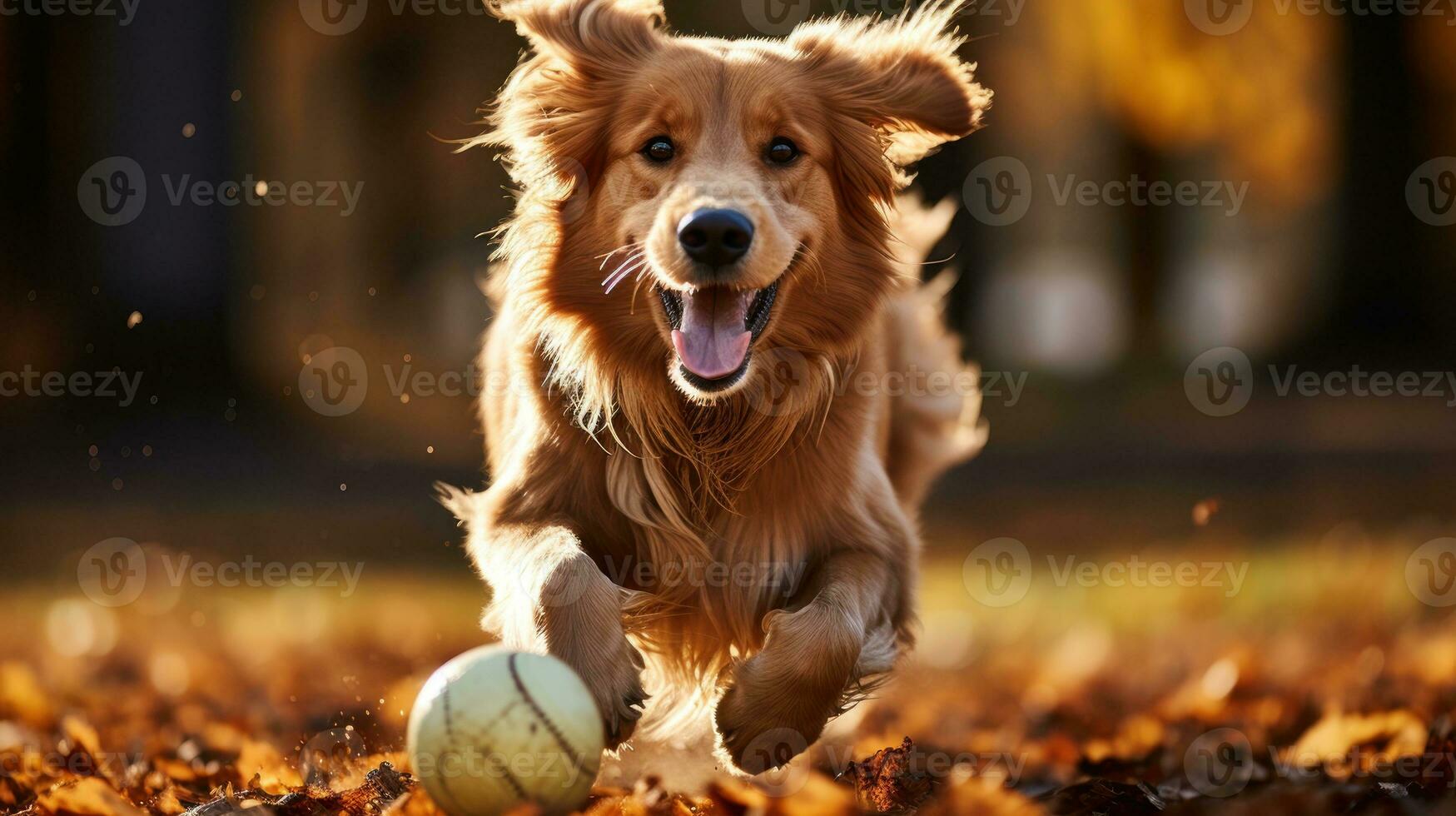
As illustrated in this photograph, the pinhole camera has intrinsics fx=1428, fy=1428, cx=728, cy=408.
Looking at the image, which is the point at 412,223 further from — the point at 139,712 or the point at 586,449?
the point at 586,449

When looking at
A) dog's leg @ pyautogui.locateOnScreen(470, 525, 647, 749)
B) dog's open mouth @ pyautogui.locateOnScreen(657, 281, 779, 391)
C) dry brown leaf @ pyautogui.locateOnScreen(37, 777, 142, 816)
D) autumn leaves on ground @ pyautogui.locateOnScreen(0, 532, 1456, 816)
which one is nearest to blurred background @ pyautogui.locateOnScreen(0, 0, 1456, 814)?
autumn leaves on ground @ pyautogui.locateOnScreen(0, 532, 1456, 816)

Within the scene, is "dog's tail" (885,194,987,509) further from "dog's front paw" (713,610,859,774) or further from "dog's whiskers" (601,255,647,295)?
"dog's front paw" (713,610,859,774)

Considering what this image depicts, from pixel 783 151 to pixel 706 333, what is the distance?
55 cm

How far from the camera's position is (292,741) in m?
4.05

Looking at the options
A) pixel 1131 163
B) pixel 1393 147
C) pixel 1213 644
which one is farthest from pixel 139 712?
pixel 1393 147

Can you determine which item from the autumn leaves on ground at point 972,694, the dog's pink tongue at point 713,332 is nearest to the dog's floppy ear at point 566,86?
the dog's pink tongue at point 713,332

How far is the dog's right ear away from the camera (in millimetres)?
3742

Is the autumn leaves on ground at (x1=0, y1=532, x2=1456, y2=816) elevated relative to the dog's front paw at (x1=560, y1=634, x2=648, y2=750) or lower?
lower

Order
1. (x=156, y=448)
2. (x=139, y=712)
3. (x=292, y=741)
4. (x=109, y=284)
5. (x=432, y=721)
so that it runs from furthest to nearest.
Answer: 1. (x=109, y=284)
2. (x=156, y=448)
3. (x=139, y=712)
4. (x=292, y=741)
5. (x=432, y=721)

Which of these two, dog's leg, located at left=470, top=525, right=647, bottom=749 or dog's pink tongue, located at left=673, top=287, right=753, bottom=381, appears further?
dog's pink tongue, located at left=673, top=287, right=753, bottom=381

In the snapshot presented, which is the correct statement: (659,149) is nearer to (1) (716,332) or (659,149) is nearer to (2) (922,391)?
(1) (716,332)

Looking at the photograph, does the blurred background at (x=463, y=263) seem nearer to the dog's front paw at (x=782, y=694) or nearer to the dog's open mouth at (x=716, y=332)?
the dog's open mouth at (x=716, y=332)

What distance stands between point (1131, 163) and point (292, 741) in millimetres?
9469

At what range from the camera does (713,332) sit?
3.36m
